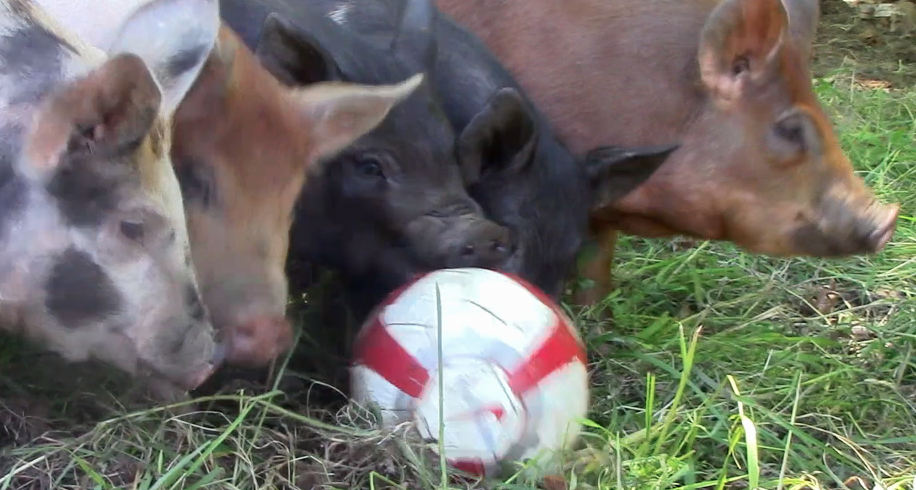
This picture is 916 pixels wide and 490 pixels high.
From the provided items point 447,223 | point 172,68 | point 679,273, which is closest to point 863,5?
point 679,273

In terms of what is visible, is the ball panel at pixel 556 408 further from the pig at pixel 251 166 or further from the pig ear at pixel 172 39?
the pig ear at pixel 172 39

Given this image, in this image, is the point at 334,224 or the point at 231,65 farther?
the point at 334,224

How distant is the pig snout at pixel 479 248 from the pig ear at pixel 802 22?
1305mm

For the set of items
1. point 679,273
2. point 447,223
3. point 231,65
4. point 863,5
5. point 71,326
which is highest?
point 231,65

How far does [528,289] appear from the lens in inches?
85.8

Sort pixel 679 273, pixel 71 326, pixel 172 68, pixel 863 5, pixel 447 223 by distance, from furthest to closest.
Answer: pixel 863 5 → pixel 679 273 → pixel 447 223 → pixel 172 68 → pixel 71 326

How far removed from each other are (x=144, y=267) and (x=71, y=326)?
0.53 ft

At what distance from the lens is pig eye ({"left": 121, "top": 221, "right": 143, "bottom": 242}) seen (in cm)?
181

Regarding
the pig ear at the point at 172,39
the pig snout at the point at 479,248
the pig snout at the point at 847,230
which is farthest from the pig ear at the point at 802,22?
the pig ear at the point at 172,39

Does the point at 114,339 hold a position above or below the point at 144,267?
below

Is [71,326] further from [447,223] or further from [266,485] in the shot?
[447,223]

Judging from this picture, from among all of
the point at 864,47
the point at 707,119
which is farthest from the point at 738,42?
the point at 864,47

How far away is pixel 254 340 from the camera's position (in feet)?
6.70

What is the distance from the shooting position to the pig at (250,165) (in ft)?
6.73
